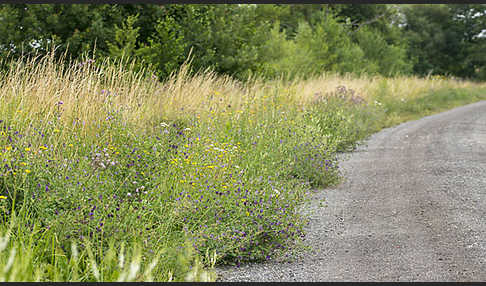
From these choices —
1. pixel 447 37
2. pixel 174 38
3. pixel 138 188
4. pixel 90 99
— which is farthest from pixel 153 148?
pixel 447 37

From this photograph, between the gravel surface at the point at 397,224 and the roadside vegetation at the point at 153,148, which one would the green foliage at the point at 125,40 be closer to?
the roadside vegetation at the point at 153,148

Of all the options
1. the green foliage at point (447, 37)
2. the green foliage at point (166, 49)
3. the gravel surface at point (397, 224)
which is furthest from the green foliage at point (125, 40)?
the green foliage at point (447, 37)

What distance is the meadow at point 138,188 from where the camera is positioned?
369 centimetres

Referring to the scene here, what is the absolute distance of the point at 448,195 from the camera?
7.00 metres

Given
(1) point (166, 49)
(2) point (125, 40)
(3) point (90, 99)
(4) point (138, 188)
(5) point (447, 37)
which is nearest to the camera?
(4) point (138, 188)

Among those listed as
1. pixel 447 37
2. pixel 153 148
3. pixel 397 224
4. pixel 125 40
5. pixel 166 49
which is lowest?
pixel 447 37

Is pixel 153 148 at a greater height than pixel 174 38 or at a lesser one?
greater

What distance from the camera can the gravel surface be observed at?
4363 millimetres

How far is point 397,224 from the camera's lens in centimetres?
577

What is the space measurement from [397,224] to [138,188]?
3078 millimetres

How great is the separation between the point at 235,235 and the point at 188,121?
330 cm

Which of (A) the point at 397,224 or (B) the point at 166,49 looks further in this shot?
(B) the point at 166,49

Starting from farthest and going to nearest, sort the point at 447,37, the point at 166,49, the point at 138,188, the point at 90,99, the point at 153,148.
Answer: the point at 447,37, the point at 166,49, the point at 90,99, the point at 153,148, the point at 138,188

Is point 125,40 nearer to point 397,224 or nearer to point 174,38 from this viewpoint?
point 174,38
